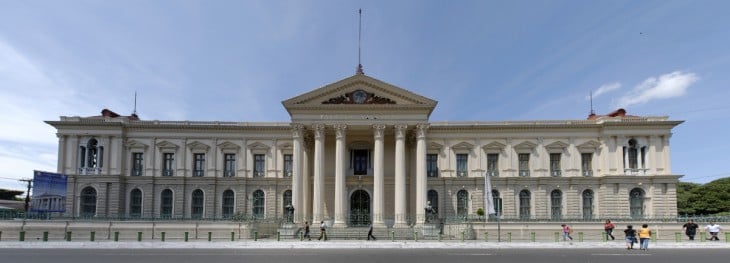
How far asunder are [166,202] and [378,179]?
751 inches

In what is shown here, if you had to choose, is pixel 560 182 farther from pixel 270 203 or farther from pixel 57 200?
pixel 57 200

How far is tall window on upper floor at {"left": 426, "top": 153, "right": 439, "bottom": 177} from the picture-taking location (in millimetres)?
45656

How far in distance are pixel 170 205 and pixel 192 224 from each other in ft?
38.5

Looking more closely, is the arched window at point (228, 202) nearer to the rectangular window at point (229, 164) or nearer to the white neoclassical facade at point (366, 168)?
the white neoclassical facade at point (366, 168)

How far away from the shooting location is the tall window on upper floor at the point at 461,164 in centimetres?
4572

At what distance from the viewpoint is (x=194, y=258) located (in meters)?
19.1

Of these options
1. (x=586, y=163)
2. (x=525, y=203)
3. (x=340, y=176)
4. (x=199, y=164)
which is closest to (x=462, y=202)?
(x=525, y=203)

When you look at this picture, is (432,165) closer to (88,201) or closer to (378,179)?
(378,179)

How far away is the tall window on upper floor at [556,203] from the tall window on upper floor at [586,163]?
106 inches

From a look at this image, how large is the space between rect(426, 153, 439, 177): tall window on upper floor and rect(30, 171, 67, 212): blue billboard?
27.9 meters

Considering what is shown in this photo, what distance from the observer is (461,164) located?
4591 cm

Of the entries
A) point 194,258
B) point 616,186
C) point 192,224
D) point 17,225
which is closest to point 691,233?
point 616,186

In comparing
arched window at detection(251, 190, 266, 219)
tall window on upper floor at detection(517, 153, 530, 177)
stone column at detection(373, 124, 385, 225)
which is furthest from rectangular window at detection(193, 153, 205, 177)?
tall window on upper floor at detection(517, 153, 530, 177)

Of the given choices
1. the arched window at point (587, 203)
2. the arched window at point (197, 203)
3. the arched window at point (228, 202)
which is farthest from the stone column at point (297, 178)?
the arched window at point (587, 203)
